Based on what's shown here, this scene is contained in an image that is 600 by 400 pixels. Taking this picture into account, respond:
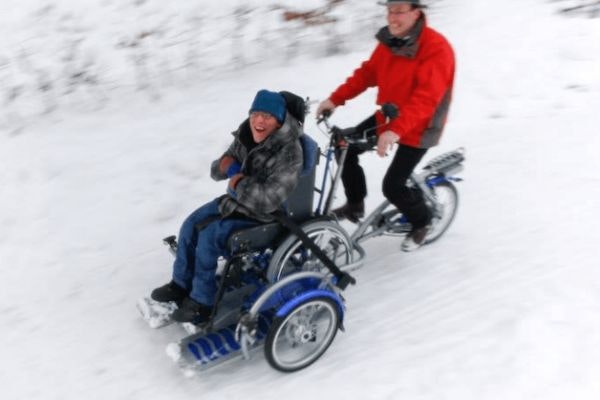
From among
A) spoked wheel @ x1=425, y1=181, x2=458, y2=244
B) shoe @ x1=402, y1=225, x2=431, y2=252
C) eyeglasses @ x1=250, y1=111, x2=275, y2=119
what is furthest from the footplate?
spoked wheel @ x1=425, y1=181, x2=458, y2=244

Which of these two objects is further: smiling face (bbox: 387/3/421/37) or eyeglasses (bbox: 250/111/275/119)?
smiling face (bbox: 387/3/421/37)

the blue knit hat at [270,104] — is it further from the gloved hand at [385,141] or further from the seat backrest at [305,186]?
the gloved hand at [385,141]

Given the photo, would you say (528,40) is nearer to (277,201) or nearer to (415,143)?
(415,143)

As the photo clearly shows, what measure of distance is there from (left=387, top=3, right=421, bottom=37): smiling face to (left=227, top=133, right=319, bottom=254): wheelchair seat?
81cm

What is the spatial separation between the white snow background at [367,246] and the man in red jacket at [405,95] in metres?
0.61

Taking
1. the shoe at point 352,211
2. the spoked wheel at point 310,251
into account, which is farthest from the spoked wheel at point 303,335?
the shoe at point 352,211

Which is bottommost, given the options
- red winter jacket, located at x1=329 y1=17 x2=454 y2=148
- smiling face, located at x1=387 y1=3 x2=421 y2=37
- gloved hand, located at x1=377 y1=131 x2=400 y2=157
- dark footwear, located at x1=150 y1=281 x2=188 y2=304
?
dark footwear, located at x1=150 y1=281 x2=188 y2=304

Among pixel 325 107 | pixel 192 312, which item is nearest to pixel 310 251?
pixel 192 312

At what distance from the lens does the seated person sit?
335 cm

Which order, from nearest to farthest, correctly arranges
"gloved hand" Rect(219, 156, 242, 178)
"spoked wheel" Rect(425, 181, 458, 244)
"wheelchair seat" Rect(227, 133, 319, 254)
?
"wheelchair seat" Rect(227, 133, 319, 254) → "gloved hand" Rect(219, 156, 242, 178) → "spoked wheel" Rect(425, 181, 458, 244)

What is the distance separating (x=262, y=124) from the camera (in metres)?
3.37

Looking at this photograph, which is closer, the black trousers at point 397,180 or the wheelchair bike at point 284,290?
the wheelchair bike at point 284,290

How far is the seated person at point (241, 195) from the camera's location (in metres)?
3.35

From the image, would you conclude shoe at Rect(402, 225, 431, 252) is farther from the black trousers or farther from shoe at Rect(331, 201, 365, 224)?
shoe at Rect(331, 201, 365, 224)
